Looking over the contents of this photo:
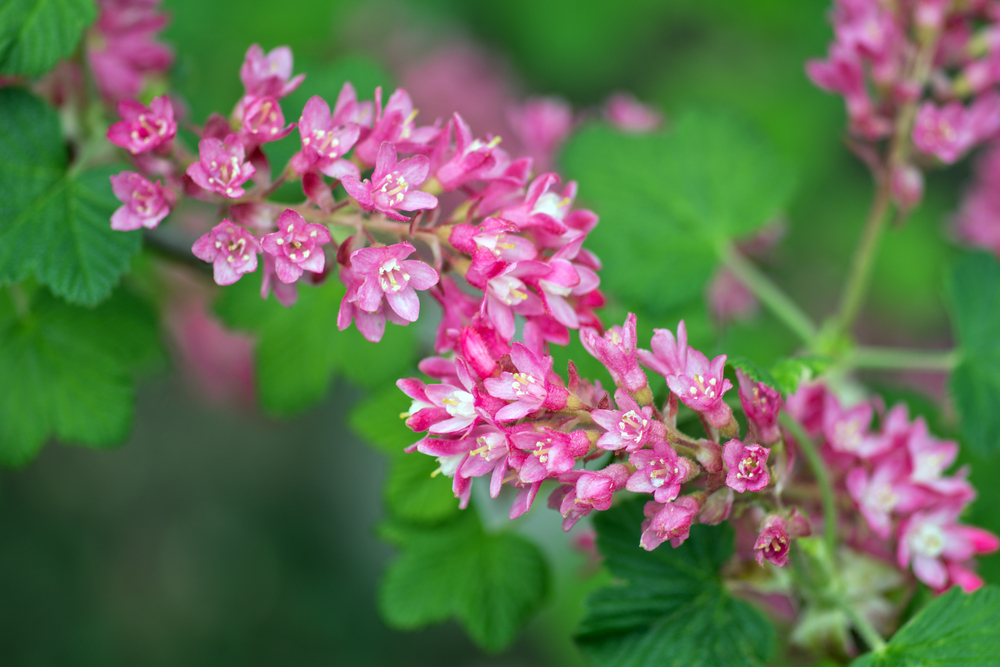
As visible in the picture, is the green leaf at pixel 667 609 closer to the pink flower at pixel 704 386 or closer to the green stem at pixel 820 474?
the green stem at pixel 820 474

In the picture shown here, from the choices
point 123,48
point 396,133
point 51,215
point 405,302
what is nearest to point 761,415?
point 405,302

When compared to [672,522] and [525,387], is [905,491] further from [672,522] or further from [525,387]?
[525,387]

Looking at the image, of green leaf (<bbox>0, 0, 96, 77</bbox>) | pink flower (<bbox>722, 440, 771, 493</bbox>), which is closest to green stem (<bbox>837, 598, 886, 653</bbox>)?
pink flower (<bbox>722, 440, 771, 493</bbox>)

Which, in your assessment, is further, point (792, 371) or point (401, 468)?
point (401, 468)

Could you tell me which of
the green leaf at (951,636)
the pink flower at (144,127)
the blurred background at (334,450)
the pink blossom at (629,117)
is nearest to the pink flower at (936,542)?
the green leaf at (951,636)

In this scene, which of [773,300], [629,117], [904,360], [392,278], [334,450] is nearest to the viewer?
[392,278]

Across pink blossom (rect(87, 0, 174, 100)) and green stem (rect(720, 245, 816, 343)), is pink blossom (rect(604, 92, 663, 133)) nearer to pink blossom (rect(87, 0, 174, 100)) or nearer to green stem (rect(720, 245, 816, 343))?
green stem (rect(720, 245, 816, 343))

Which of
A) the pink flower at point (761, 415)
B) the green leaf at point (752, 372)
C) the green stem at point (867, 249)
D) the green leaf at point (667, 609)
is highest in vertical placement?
the green stem at point (867, 249)
